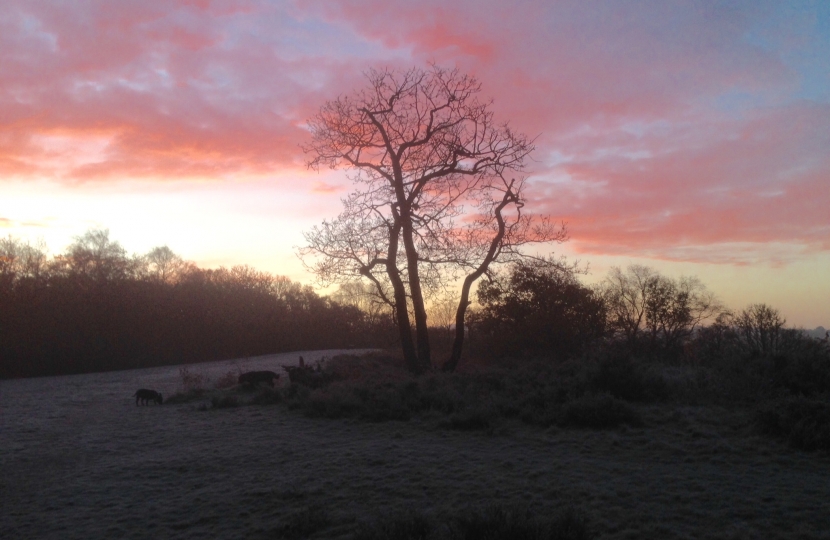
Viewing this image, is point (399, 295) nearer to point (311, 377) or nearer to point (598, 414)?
point (311, 377)

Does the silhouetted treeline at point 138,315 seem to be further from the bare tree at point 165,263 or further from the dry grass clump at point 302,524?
the dry grass clump at point 302,524

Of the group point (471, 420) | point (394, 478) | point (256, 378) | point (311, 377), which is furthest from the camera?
point (256, 378)

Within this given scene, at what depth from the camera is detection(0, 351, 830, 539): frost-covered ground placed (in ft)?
Result: 18.5

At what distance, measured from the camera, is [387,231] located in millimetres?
18156

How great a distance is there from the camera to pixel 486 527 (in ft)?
16.5

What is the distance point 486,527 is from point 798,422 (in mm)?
5235

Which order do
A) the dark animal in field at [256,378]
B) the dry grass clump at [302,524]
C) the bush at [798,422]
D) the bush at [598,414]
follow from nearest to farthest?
1. the dry grass clump at [302,524]
2. the bush at [798,422]
3. the bush at [598,414]
4. the dark animal in field at [256,378]

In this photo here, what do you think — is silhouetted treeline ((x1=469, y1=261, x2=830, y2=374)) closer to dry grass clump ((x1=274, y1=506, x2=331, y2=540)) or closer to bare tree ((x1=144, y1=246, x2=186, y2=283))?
dry grass clump ((x1=274, y1=506, x2=331, y2=540))

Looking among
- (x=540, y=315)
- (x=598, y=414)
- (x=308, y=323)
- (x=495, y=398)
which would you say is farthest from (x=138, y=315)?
(x=598, y=414)

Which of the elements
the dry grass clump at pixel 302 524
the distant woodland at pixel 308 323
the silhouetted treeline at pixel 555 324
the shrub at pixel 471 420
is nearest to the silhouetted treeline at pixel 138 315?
the distant woodland at pixel 308 323

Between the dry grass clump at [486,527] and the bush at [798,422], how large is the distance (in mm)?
4167

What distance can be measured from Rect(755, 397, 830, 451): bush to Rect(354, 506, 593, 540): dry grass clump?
417cm

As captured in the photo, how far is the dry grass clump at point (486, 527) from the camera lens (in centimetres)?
488

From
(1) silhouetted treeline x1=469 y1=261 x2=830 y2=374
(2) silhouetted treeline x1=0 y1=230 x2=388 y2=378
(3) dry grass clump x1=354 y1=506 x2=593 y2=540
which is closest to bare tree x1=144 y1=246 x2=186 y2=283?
(2) silhouetted treeline x1=0 y1=230 x2=388 y2=378
